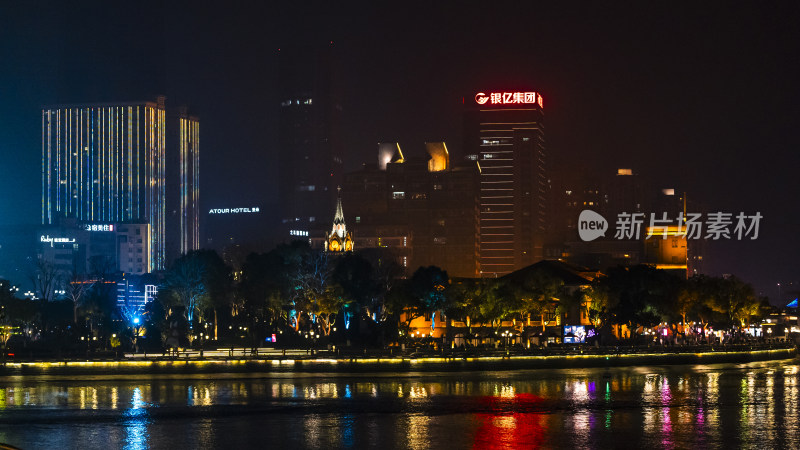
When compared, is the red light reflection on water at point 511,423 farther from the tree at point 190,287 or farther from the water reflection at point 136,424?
the tree at point 190,287

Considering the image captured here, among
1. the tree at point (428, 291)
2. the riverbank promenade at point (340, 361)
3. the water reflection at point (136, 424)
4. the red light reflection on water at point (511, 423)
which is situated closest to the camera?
the red light reflection on water at point (511, 423)

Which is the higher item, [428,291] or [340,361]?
[428,291]

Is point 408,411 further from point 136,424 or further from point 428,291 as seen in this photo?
point 428,291

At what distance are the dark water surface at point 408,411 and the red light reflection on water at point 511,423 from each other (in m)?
0.09

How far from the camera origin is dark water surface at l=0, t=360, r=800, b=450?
61.2m

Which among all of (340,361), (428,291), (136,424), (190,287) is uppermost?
(190,287)

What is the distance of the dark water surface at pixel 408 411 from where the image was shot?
201 feet

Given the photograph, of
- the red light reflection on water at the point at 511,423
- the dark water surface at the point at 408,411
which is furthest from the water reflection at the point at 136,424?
the red light reflection on water at the point at 511,423

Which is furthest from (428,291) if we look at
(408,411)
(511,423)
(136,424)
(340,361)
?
(136,424)

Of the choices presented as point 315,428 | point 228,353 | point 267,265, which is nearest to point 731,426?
point 315,428

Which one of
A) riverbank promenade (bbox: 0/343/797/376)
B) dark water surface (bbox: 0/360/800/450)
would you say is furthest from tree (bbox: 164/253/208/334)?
dark water surface (bbox: 0/360/800/450)

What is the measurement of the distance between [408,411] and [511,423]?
9.71m

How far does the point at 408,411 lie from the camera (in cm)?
7481

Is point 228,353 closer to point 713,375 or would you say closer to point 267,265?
point 267,265
